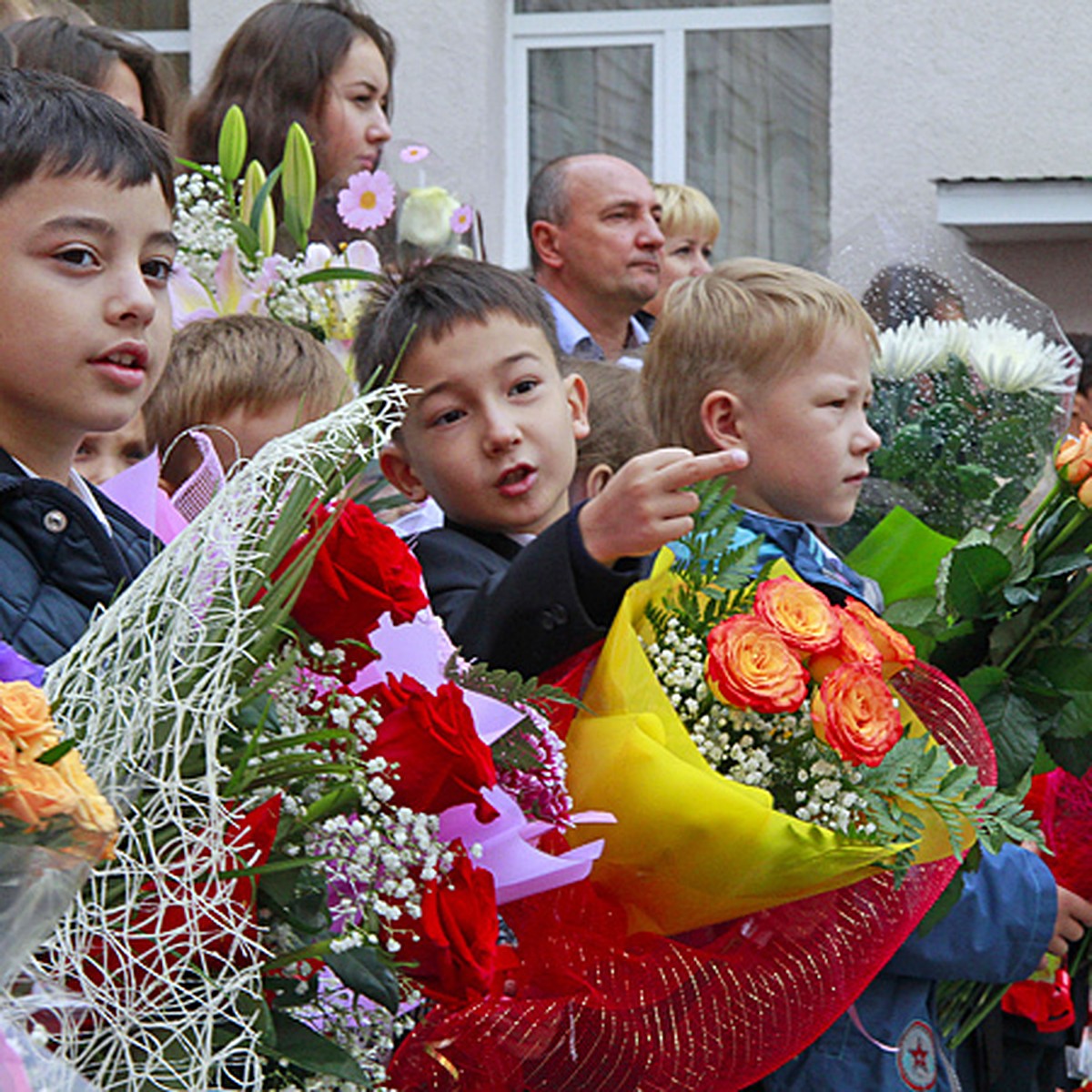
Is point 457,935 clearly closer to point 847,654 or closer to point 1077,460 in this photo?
point 847,654

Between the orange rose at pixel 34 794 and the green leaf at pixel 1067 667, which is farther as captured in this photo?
the green leaf at pixel 1067 667

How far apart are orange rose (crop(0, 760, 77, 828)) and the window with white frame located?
25.1 ft

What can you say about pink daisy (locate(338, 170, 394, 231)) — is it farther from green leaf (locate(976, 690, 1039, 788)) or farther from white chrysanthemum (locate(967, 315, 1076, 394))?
green leaf (locate(976, 690, 1039, 788))

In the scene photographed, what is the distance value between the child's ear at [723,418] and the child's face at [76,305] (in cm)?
123

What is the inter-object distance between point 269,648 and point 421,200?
252 centimetres

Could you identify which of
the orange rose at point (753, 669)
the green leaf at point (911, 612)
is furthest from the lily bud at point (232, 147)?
the orange rose at point (753, 669)

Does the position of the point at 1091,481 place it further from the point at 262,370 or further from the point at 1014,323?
the point at 262,370

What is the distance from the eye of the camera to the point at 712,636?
6.83ft

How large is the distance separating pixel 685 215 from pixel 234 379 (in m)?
3.64

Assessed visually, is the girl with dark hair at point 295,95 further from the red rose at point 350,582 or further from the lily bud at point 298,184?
the red rose at point 350,582

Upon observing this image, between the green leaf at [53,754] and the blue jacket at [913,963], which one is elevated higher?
the green leaf at [53,754]

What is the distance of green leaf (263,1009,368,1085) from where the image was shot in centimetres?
148

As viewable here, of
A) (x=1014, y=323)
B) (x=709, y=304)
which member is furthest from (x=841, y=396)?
(x=1014, y=323)

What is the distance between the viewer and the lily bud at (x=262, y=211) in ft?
11.7
